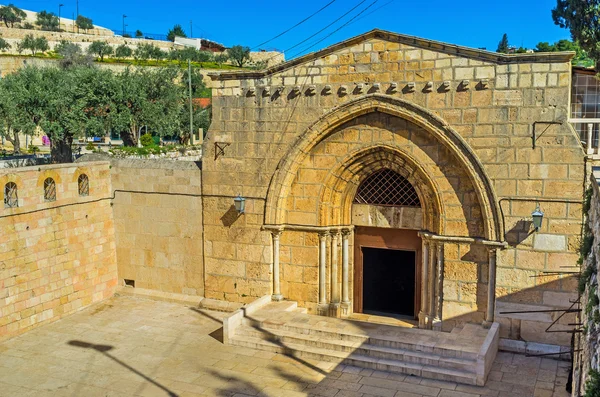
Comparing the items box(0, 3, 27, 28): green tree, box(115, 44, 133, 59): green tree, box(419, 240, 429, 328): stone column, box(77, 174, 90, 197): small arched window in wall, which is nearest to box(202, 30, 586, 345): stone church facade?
box(419, 240, 429, 328): stone column

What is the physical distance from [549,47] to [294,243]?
3671 cm

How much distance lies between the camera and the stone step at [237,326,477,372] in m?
10.0

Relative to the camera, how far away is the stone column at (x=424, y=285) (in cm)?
1184

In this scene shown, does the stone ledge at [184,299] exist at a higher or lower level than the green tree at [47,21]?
lower

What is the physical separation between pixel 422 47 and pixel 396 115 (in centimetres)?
140

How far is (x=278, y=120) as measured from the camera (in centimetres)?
1266

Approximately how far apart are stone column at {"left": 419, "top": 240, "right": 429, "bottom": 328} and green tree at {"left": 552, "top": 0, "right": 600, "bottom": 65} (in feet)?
39.2

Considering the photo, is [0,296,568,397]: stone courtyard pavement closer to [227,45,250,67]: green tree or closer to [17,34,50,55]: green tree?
[17,34,50,55]: green tree

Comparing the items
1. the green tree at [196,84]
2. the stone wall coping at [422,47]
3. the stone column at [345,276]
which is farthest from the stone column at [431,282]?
the green tree at [196,84]

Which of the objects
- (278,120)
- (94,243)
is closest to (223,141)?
(278,120)

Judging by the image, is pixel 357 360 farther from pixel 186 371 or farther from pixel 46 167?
pixel 46 167

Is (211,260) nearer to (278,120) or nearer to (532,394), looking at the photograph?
(278,120)

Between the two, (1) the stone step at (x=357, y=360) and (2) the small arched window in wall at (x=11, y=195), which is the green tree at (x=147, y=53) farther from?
(1) the stone step at (x=357, y=360)

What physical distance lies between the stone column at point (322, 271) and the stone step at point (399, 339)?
53.4 inches
